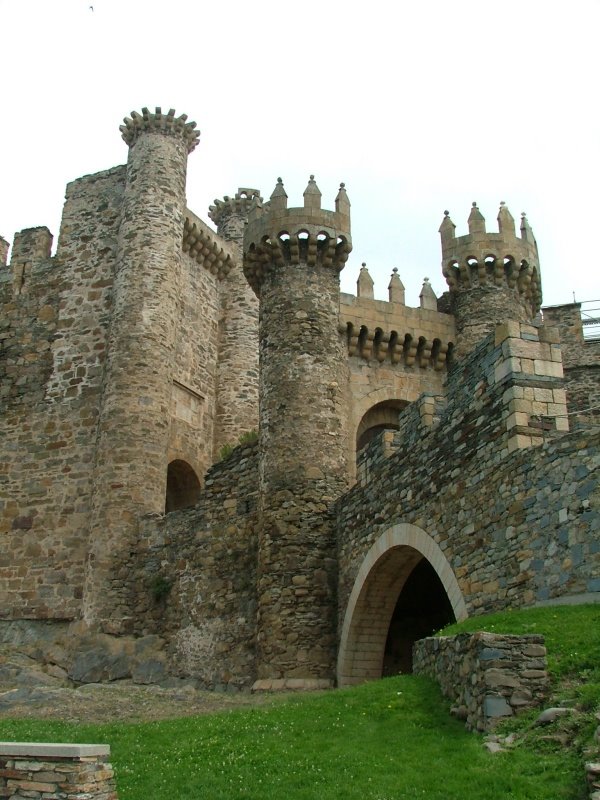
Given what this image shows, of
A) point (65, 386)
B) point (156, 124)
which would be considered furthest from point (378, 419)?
point (156, 124)

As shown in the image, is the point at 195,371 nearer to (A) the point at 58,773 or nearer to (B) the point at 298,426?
(B) the point at 298,426

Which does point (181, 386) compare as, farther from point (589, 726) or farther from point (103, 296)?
point (589, 726)

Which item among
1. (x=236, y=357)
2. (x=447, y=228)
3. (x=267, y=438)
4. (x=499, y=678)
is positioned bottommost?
(x=499, y=678)

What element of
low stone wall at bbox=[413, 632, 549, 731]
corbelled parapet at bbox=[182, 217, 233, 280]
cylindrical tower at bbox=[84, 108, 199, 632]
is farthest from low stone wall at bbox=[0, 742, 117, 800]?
corbelled parapet at bbox=[182, 217, 233, 280]

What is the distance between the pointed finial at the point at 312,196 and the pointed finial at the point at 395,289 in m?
4.02

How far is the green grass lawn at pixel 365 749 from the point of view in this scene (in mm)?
7129

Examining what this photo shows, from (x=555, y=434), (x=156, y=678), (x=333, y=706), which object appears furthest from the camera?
(x=156, y=678)

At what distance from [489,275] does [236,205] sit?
1007 cm

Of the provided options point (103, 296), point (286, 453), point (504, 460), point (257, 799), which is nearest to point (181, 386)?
point (103, 296)

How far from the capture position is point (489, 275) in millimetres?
22188

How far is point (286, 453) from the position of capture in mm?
17469

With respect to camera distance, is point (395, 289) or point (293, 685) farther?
point (395, 289)

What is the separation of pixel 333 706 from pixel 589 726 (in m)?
3.49

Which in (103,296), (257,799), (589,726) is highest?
(103,296)
